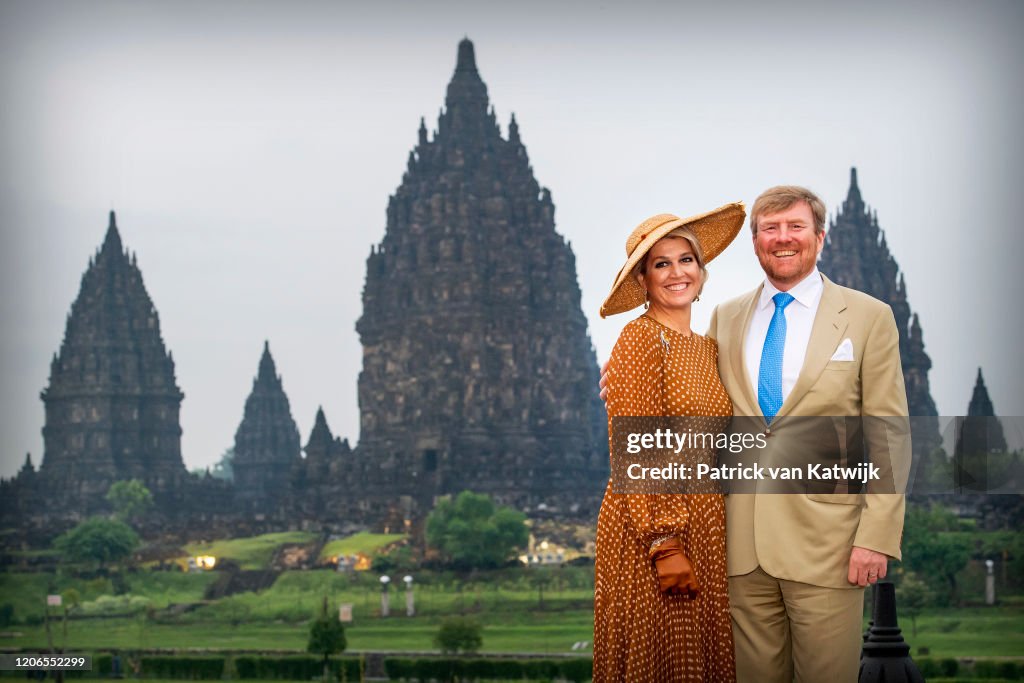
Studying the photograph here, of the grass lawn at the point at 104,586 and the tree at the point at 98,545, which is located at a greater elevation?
the tree at the point at 98,545

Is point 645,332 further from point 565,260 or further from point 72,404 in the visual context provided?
point 72,404

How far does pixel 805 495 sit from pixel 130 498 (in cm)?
8045

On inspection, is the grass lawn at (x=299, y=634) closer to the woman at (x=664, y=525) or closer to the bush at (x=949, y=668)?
the bush at (x=949, y=668)

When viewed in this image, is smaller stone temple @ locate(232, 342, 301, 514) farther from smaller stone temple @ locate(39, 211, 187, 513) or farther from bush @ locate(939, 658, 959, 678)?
bush @ locate(939, 658, 959, 678)

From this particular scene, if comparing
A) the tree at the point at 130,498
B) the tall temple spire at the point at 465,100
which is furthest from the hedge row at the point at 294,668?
the tall temple spire at the point at 465,100

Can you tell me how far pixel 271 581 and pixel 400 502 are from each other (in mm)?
15360

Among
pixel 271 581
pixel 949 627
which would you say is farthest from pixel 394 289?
pixel 949 627

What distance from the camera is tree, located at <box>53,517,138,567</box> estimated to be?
2500 inches

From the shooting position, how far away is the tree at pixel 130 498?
84500 millimetres

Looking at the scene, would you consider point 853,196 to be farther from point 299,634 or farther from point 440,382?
point 299,634

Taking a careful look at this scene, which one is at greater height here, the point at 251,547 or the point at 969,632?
the point at 251,547

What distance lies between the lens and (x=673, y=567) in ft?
24.7

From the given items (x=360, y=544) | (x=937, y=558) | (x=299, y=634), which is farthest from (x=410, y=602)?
(x=360, y=544)

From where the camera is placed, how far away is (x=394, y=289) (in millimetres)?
85000
